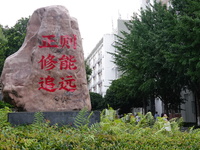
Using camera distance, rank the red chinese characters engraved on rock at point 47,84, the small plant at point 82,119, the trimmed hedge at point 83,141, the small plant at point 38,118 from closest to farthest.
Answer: the trimmed hedge at point 83,141 → the small plant at point 38,118 → the small plant at point 82,119 → the red chinese characters engraved on rock at point 47,84

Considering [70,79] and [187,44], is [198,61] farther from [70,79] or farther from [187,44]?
[70,79]

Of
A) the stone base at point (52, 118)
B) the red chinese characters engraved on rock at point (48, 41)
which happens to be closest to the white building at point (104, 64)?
the red chinese characters engraved on rock at point (48, 41)

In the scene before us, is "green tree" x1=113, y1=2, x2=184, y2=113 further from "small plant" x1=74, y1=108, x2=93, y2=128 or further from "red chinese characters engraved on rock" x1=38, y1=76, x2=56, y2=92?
"small plant" x1=74, y1=108, x2=93, y2=128

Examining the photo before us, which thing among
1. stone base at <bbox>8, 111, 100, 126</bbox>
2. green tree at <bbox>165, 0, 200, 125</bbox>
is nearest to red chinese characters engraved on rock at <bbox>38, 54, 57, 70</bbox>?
stone base at <bbox>8, 111, 100, 126</bbox>

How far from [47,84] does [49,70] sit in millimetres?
355

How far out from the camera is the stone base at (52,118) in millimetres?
6652

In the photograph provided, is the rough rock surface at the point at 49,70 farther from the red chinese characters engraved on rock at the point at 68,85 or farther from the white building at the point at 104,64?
the white building at the point at 104,64

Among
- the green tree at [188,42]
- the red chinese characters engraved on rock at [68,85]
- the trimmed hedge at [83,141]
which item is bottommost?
the trimmed hedge at [83,141]

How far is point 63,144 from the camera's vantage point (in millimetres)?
4312

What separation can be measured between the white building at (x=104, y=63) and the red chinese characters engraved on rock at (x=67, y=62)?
95.0ft

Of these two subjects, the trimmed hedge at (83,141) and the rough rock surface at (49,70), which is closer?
the trimmed hedge at (83,141)

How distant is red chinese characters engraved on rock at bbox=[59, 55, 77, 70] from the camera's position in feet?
24.5

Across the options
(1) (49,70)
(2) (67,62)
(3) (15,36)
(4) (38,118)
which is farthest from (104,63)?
(4) (38,118)

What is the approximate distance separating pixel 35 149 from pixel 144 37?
44.1ft
